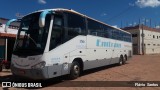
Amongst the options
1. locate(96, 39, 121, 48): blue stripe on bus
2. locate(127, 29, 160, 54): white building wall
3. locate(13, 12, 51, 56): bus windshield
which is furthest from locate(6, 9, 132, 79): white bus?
locate(127, 29, 160, 54): white building wall

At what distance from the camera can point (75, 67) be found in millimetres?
10922

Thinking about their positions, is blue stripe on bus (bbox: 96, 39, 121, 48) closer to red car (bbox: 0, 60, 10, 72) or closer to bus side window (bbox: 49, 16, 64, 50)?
bus side window (bbox: 49, 16, 64, 50)

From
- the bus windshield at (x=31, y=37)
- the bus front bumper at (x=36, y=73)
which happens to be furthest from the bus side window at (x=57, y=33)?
the bus front bumper at (x=36, y=73)

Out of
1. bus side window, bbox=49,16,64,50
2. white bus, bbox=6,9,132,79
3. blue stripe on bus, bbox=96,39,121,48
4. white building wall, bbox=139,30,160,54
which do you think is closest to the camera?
white bus, bbox=6,9,132,79

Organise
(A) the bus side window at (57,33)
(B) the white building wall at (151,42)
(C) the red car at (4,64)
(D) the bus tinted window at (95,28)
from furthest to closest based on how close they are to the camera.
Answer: (B) the white building wall at (151,42) < (C) the red car at (4,64) < (D) the bus tinted window at (95,28) < (A) the bus side window at (57,33)

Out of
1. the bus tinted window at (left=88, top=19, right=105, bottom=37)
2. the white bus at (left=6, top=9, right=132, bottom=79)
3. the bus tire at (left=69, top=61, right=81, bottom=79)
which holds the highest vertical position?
the bus tinted window at (left=88, top=19, right=105, bottom=37)

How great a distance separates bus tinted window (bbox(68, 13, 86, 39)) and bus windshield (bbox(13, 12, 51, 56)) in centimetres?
159

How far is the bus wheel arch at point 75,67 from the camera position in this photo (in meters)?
10.6

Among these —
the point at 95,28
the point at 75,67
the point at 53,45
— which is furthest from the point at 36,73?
the point at 95,28

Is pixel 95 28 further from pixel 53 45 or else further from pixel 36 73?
pixel 36 73

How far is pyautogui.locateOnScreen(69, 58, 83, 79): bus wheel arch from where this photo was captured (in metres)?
10.6

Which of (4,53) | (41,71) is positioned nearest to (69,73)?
(41,71)

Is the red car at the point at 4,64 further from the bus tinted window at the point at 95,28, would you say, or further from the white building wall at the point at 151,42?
the white building wall at the point at 151,42

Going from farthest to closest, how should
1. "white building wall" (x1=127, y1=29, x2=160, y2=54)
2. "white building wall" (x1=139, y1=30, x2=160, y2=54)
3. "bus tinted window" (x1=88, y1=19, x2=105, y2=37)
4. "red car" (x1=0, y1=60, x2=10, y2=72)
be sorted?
"white building wall" (x1=139, y1=30, x2=160, y2=54), "white building wall" (x1=127, y1=29, x2=160, y2=54), "red car" (x1=0, y1=60, x2=10, y2=72), "bus tinted window" (x1=88, y1=19, x2=105, y2=37)
